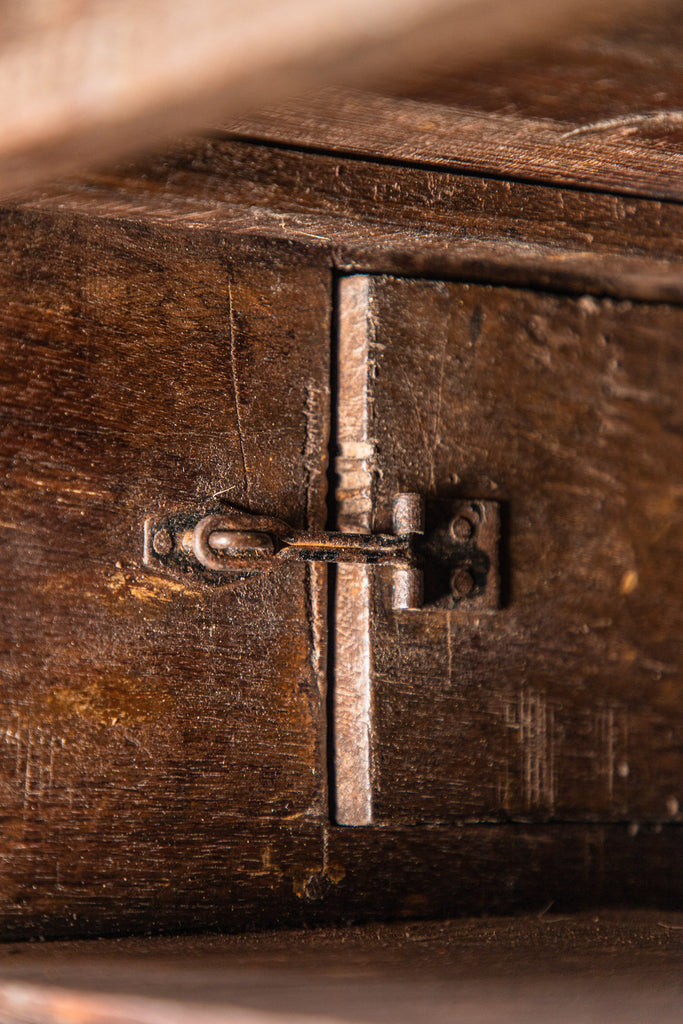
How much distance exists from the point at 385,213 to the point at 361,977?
0.58 metres

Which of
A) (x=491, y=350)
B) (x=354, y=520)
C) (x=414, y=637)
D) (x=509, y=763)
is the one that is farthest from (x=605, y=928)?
(x=491, y=350)

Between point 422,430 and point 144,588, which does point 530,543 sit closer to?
point 422,430

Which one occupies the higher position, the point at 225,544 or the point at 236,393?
the point at 236,393

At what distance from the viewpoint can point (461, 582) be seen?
2.78 ft

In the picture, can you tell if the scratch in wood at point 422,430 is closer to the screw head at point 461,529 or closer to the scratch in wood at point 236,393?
the screw head at point 461,529

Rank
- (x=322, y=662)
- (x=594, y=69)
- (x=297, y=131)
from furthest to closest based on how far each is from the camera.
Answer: (x=322, y=662)
(x=297, y=131)
(x=594, y=69)

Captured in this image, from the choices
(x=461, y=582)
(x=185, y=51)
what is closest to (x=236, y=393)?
(x=461, y=582)

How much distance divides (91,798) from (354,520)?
1.04 ft

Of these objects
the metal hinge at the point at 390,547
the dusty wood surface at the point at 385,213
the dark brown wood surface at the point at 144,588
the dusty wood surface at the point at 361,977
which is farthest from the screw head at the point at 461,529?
the dusty wood surface at the point at 361,977

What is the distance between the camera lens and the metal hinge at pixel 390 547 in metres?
0.76

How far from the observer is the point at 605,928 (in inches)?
32.7

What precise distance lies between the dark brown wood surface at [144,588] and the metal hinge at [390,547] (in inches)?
0.7

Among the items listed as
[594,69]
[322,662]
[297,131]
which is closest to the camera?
[594,69]

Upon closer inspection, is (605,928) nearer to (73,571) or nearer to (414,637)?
(414,637)
